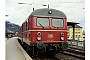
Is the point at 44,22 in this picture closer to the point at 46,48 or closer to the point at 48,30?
the point at 48,30

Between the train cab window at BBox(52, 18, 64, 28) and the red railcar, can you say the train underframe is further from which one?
the train cab window at BBox(52, 18, 64, 28)

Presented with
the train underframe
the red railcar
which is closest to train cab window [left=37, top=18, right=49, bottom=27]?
the red railcar

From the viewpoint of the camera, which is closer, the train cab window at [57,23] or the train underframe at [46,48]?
the train underframe at [46,48]

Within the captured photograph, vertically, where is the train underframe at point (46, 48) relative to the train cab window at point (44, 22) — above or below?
below

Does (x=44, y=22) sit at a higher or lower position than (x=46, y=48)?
higher

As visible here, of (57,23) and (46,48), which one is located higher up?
(57,23)

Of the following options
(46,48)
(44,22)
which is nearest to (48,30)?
(44,22)

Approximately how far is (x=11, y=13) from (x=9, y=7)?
89mm

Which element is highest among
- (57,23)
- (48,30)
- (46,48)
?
(57,23)

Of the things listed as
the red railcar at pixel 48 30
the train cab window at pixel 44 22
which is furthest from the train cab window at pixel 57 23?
the train cab window at pixel 44 22

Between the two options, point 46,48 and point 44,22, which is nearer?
point 44,22

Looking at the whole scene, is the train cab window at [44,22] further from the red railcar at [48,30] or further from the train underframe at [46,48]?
the train underframe at [46,48]
